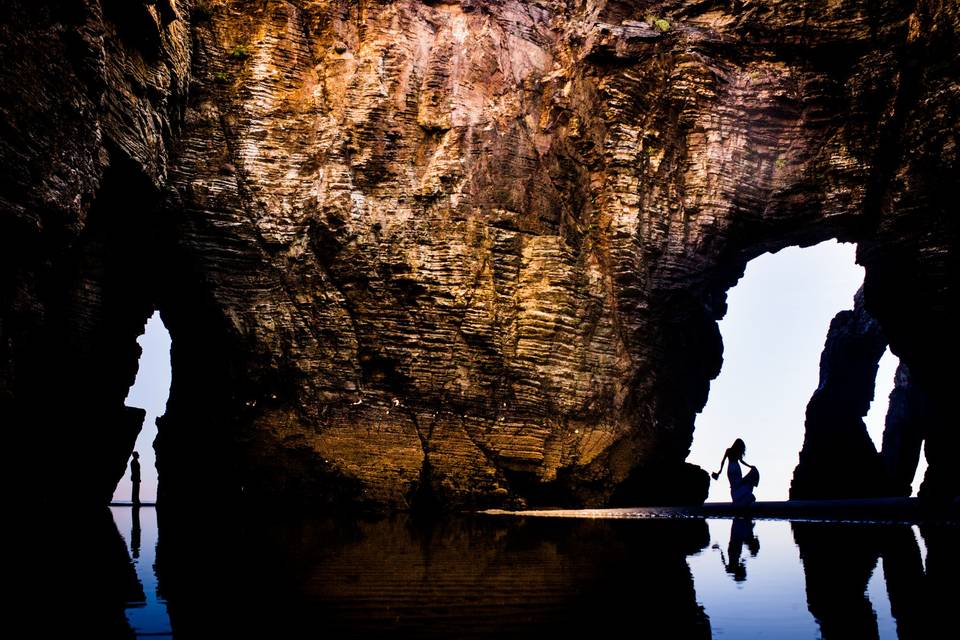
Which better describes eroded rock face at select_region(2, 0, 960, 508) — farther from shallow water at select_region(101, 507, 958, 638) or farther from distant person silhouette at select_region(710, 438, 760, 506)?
shallow water at select_region(101, 507, 958, 638)

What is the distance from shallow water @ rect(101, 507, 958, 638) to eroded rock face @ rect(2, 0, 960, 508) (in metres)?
5.98

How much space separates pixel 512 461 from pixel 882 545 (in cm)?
827

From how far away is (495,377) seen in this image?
1625cm

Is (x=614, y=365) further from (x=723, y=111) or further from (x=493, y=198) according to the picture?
(x=723, y=111)

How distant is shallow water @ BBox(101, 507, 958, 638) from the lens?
14.2 feet

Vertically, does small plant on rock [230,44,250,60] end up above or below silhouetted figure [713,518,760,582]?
above

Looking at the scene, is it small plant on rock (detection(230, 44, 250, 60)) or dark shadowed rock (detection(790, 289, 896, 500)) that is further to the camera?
dark shadowed rock (detection(790, 289, 896, 500))

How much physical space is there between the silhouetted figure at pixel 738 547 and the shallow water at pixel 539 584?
0.11ft

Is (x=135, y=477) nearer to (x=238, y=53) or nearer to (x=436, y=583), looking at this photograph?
(x=238, y=53)

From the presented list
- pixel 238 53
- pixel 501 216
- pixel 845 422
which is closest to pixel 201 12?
pixel 238 53

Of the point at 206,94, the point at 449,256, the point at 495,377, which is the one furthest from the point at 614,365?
Result: the point at 206,94

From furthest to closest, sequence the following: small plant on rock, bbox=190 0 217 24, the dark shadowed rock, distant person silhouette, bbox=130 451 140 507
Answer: the dark shadowed rock < distant person silhouette, bbox=130 451 140 507 < small plant on rock, bbox=190 0 217 24

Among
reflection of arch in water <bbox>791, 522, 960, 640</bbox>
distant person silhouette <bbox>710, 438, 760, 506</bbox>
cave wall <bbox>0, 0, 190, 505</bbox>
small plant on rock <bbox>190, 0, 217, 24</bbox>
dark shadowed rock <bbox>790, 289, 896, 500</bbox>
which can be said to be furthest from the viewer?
dark shadowed rock <bbox>790, 289, 896, 500</bbox>

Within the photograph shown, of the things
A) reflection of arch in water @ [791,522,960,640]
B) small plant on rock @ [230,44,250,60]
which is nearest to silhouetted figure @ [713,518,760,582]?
reflection of arch in water @ [791,522,960,640]
